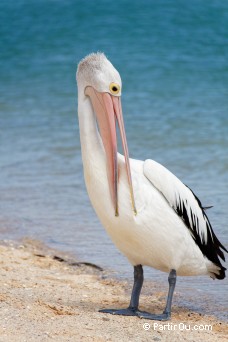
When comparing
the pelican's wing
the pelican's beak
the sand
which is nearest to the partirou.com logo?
the sand

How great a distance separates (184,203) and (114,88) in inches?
27.7

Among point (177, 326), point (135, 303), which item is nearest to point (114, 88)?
point (135, 303)

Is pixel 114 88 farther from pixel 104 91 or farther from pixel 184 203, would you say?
pixel 184 203

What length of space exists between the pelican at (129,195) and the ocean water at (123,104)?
0.63m

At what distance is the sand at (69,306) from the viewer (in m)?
4.59

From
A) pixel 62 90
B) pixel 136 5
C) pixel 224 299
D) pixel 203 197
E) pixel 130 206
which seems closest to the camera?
pixel 130 206

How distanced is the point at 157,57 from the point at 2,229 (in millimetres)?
11113

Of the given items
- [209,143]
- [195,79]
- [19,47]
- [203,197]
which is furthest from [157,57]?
[203,197]

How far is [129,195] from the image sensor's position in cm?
501

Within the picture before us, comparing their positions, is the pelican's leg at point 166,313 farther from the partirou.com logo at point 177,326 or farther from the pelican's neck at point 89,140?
the pelican's neck at point 89,140

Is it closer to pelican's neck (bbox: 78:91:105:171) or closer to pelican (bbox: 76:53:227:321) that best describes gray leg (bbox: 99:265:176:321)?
pelican (bbox: 76:53:227:321)

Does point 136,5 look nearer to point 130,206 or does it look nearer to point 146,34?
point 146,34

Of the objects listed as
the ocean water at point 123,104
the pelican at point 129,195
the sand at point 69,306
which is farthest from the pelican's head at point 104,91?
the ocean water at point 123,104

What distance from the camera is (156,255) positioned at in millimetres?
5125
